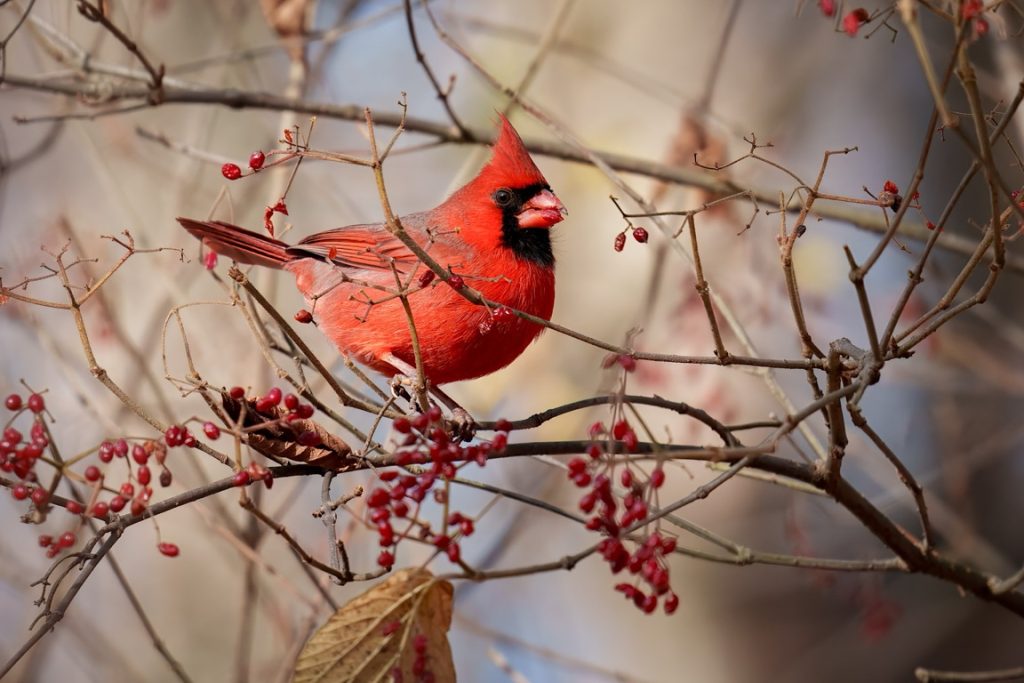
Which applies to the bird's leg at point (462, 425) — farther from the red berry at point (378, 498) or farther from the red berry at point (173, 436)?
the red berry at point (173, 436)

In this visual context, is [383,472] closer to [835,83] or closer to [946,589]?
[946,589]

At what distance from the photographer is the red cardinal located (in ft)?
9.12

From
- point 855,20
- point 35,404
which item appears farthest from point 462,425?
point 855,20

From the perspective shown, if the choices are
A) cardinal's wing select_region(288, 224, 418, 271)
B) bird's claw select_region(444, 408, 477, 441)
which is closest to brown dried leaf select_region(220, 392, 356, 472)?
bird's claw select_region(444, 408, 477, 441)

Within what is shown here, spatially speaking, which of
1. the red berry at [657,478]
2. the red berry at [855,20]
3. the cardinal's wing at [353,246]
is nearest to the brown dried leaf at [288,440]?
the red berry at [657,478]

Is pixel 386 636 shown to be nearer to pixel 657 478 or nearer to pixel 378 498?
pixel 378 498

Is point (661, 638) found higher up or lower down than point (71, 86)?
lower down

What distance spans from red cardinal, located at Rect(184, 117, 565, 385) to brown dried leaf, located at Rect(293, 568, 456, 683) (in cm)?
103

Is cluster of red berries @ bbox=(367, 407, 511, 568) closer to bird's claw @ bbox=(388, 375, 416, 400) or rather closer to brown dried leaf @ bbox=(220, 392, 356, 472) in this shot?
brown dried leaf @ bbox=(220, 392, 356, 472)

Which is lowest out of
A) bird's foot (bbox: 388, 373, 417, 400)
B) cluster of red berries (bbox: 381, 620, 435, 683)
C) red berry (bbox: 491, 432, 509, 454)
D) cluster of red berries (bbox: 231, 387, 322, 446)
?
cluster of red berries (bbox: 381, 620, 435, 683)

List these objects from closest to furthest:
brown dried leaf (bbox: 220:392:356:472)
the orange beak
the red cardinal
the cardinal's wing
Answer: brown dried leaf (bbox: 220:392:356:472), the red cardinal, the orange beak, the cardinal's wing

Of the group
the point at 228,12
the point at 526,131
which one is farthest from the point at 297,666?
the point at 228,12

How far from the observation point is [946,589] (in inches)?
183

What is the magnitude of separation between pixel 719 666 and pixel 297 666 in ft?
11.6
